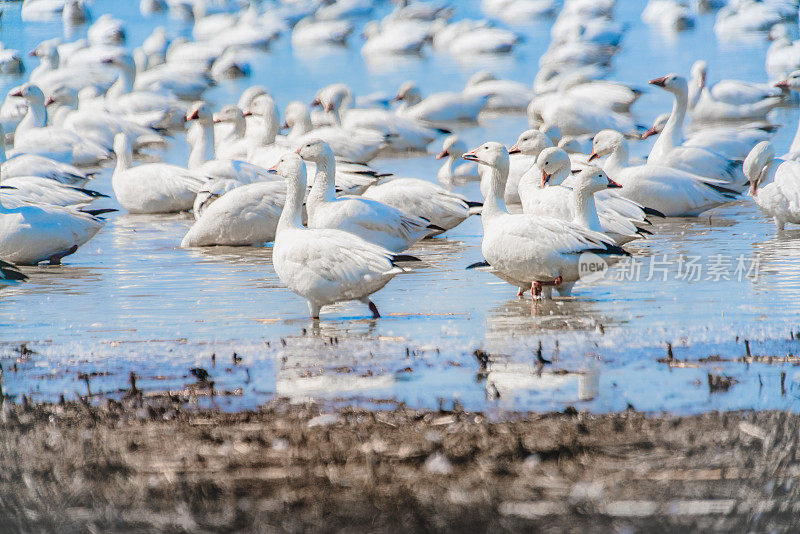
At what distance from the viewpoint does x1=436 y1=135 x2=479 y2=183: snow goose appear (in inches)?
532

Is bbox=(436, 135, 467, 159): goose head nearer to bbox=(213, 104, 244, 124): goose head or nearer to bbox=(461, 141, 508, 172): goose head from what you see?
bbox=(213, 104, 244, 124): goose head

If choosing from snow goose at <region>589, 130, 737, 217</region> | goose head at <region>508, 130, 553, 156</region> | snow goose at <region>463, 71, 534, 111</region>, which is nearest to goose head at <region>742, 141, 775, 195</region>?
snow goose at <region>589, 130, 737, 217</region>

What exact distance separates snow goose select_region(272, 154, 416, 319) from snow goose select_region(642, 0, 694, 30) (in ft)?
113

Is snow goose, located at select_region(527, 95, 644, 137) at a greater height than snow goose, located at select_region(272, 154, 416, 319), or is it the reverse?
snow goose, located at select_region(527, 95, 644, 137)

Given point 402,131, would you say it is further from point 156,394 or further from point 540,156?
point 156,394

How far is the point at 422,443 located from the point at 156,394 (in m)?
1.51

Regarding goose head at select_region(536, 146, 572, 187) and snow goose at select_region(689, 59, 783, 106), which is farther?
snow goose at select_region(689, 59, 783, 106)

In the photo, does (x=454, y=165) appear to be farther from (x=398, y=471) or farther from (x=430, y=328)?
(x=398, y=471)

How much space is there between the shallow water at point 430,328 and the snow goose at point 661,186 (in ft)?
0.63

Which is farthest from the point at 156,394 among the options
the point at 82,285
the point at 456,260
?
the point at 456,260

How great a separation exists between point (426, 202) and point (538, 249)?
3.14 meters

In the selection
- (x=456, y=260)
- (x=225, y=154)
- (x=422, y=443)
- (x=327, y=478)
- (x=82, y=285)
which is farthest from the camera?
(x=225, y=154)

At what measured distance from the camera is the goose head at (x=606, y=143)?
11.2 m

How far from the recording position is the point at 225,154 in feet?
47.8
